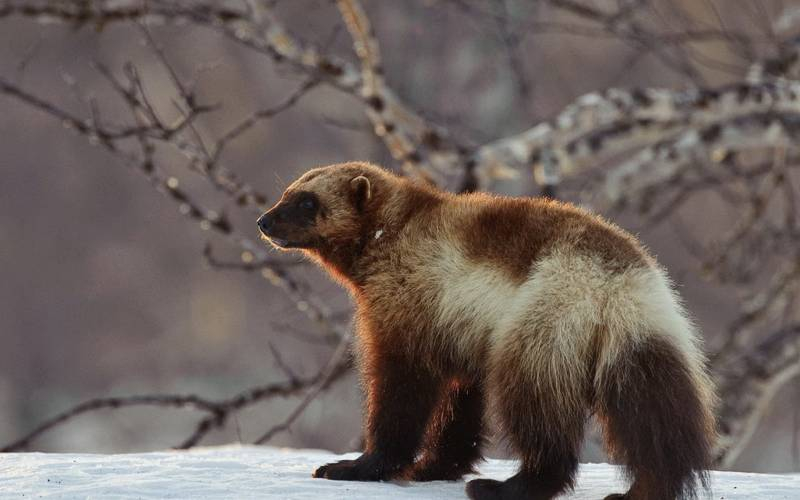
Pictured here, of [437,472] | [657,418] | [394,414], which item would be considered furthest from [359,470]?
[657,418]

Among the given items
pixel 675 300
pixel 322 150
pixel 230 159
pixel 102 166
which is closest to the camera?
pixel 675 300

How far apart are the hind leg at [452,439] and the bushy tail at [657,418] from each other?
774mm

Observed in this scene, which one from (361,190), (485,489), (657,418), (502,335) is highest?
(361,190)

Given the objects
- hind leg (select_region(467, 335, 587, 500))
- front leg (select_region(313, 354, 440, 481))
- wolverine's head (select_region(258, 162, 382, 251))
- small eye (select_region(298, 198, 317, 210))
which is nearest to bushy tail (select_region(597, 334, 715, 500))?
hind leg (select_region(467, 335, 587, 500))

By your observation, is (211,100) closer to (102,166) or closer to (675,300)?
(102,166)

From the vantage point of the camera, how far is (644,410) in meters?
3.41

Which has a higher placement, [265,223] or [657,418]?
[265,223]

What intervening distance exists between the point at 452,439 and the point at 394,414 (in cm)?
37

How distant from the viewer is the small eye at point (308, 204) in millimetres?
4164

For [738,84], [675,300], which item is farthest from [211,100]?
[675,300]

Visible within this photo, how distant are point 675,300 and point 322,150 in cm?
1515

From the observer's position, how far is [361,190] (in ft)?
13.6

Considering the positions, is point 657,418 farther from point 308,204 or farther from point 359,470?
point 308,204

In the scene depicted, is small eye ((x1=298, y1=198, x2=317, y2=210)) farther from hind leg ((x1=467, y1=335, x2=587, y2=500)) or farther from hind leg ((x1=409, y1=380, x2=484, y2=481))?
hind leg ((x1=467, y1=335, x2=587, y2=500))
